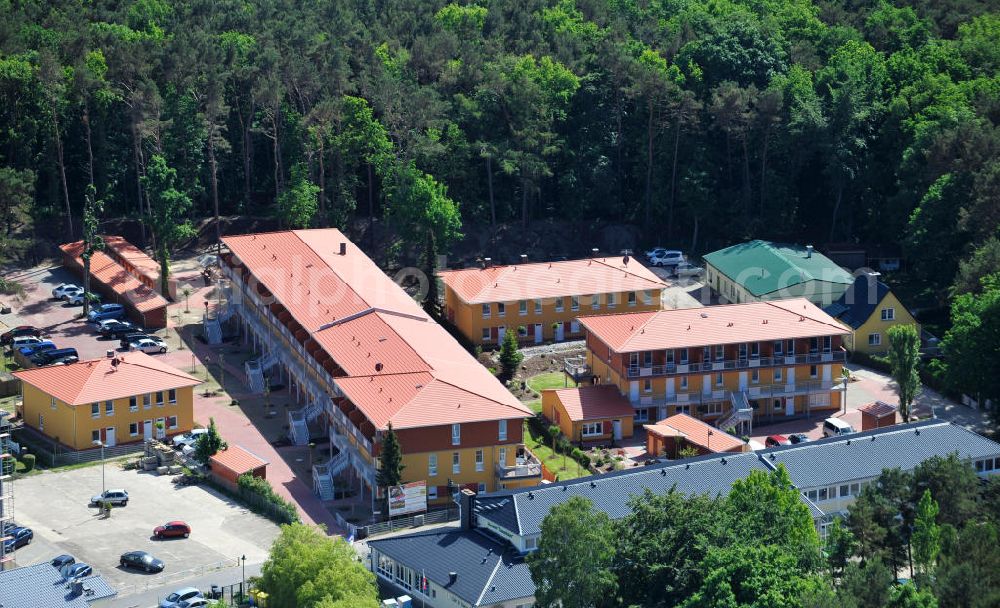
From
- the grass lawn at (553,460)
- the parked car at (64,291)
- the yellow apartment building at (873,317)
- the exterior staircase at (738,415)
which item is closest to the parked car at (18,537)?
the grass lawn at (553,460)

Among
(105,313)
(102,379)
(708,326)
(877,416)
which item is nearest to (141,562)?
(102,379)

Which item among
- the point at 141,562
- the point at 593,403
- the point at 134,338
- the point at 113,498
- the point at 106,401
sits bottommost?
the point at 141,562

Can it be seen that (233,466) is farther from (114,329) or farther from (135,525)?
(114,329)

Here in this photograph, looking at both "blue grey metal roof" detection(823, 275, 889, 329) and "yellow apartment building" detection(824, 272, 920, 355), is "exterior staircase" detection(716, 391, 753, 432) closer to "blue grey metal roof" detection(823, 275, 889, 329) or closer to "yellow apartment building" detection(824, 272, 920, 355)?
"yellow apartment building" detection(824, 272, 920, 355)

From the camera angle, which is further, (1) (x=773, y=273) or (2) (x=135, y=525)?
(1) (x=773, y=273)

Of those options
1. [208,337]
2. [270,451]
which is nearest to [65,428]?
[270,451]

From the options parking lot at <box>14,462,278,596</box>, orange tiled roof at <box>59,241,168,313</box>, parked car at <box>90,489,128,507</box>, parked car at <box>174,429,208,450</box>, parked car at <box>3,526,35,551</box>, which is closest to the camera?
parking lot at <box>14,462,278,596</box>

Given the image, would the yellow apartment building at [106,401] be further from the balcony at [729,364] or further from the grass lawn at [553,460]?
the balcony at [729,364]

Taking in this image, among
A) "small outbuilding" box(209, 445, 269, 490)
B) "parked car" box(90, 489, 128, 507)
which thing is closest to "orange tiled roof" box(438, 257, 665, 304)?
"small outbuilding" box(209, 445, 269, 490)

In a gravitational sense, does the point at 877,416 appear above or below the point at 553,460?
above
